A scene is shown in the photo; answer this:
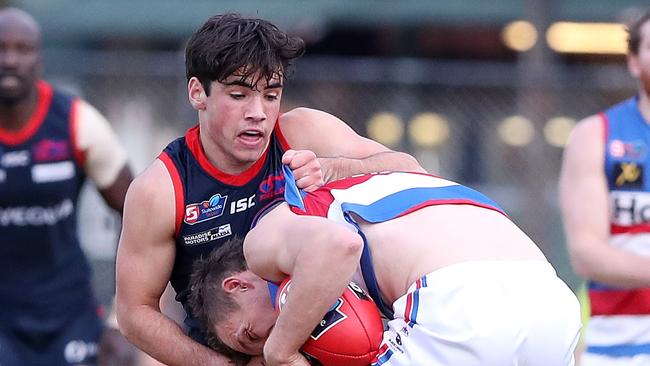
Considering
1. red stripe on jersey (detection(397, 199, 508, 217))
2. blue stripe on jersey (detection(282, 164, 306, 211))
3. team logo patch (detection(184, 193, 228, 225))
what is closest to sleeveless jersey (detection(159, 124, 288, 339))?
team logo patch (detection(184, 193, 228, 225))

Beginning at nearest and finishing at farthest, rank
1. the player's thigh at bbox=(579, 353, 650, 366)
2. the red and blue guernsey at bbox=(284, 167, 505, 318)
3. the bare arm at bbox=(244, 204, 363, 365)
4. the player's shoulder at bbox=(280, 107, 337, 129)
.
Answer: the bare arm at bbox=(244, 204, 363, 365) < the red and blue guernsey at bbox=(284, 167, 505, 318) < the player's shoulder at bbox=(280, 107, 337, 129) < the player's thigh at bbox=(579, 353, 650, 366)

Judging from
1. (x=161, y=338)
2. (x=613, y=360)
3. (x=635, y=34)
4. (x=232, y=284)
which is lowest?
(x=613, y=360)

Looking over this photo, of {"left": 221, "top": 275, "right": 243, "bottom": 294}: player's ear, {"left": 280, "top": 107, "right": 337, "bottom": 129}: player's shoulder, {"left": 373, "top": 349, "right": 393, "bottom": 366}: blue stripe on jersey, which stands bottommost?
{"left": 373, "top": 349, "right": 393, "bottom": 366}: blue stripe on jersey

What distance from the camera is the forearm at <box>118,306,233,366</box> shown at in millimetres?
4750

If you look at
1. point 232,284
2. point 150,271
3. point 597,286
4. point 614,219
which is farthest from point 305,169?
point 597,286

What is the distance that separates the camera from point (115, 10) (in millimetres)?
13711

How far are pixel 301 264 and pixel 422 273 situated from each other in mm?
378

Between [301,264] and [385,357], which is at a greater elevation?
[301,264]

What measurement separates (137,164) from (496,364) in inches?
319

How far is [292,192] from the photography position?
4.32m

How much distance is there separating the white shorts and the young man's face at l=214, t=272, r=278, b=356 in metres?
0.51

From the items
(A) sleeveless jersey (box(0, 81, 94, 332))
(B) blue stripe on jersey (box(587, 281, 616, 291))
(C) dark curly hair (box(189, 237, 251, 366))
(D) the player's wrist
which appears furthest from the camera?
(A) sleeveless jersey (box(0, 81, 94, 332))

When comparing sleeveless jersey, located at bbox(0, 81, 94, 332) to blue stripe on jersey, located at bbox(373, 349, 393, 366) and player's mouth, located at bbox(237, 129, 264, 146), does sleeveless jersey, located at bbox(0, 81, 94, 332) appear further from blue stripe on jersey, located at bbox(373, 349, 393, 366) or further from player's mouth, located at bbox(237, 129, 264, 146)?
blue stripe on jersey, located at bbox(373, 349, 393, 366)

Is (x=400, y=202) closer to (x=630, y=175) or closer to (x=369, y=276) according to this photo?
(x=369, y=276)
